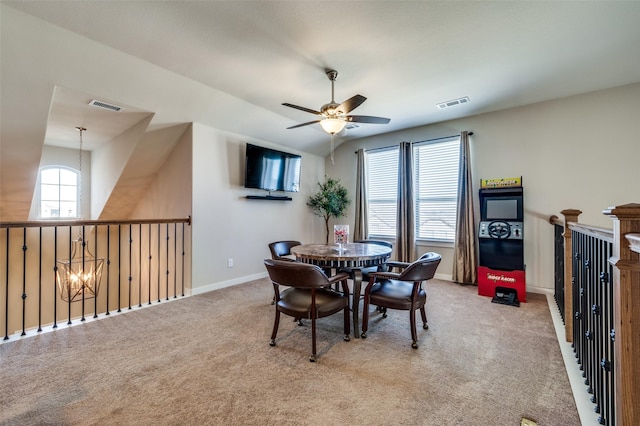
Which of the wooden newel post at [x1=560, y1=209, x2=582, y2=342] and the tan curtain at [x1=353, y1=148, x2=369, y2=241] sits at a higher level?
the tan curtain at [x1=353, y1=148, x2=369, y2=241]

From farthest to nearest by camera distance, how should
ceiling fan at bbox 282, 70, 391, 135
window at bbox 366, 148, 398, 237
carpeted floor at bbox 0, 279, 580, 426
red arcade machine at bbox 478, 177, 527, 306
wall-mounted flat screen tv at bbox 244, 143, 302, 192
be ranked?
1. window at bbox 366, 148, 398, 237
2. wall-mounted flat screen tv at bbox 244, 143, 302, 192
3. red arcade machine at bbox 478, 177, 527, 306
4. ceiling fan at bbox 282, 70, 391, 135
5. carpeted floor at bbox 0, 279, 580, 426

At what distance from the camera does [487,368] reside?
2.08 m

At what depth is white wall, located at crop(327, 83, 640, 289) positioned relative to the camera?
11.5ft

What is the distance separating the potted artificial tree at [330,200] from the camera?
555 cm

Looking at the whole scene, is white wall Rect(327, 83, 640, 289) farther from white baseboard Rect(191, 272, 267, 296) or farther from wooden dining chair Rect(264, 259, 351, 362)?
white baseboard Rect(191, 272, 267, 296)

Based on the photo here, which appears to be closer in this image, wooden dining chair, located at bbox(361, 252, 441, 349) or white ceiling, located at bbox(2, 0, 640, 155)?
white ceiling, located at bbox(2, 0, 640, 155)

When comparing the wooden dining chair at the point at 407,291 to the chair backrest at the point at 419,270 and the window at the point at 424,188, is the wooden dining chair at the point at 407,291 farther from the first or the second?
the window at the point at 424,188

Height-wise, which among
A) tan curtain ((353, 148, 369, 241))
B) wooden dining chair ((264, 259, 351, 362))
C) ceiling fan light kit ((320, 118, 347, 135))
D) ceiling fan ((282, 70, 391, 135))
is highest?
ceiling fan ((282, 70, 391, 135))

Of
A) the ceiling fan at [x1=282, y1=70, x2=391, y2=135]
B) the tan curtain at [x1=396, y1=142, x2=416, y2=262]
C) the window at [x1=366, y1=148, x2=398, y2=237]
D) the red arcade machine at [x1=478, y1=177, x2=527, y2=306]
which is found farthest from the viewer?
the window at [x1=366, y1=148, x2=398, y2=237]

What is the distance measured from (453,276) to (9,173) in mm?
6594

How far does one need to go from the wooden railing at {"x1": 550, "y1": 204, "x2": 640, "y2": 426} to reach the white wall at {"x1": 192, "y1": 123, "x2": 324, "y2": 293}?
412 centimetres

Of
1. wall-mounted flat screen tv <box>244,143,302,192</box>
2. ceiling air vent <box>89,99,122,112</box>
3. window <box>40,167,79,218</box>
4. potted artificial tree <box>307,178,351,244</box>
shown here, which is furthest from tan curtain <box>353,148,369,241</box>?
window <box>40,167,79,218</box>

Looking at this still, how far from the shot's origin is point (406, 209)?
16.4 ft

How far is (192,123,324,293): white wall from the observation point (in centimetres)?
407
